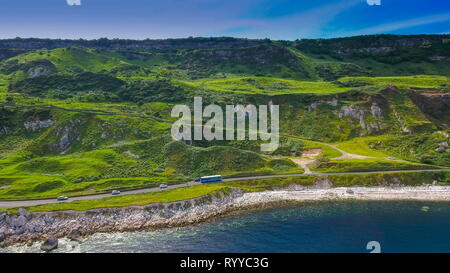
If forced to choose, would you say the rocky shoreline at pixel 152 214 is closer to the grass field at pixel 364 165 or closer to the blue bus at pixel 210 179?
the blue bus at pixel 210 179

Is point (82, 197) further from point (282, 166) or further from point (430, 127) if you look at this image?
point (430, 127)

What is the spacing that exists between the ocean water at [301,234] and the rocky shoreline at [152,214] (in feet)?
11.4

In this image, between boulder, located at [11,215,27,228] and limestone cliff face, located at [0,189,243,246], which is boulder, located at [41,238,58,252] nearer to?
limestone cliff face, located at [0,189,243,246]

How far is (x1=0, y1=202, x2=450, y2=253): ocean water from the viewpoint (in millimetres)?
59750

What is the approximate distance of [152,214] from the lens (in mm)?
77375

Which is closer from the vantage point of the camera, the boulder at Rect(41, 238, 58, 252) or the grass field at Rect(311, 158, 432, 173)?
the boulder at Rect(41, 238, 58, 252)

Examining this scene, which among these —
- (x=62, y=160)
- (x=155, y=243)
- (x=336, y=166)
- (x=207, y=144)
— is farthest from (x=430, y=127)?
(x=62, y=160)

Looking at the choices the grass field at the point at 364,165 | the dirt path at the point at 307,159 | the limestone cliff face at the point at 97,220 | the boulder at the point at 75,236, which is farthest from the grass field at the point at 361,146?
the boulder at the point at 75,236

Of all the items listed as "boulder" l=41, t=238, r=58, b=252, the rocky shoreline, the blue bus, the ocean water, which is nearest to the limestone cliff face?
the rocky shoreline

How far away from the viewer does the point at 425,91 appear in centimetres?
17200

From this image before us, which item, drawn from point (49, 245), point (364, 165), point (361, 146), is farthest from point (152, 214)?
point (361, 146)

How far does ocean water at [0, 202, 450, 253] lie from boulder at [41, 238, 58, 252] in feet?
4.30

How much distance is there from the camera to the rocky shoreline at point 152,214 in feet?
234

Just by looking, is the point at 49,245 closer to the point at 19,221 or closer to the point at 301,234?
the point at 19,221
